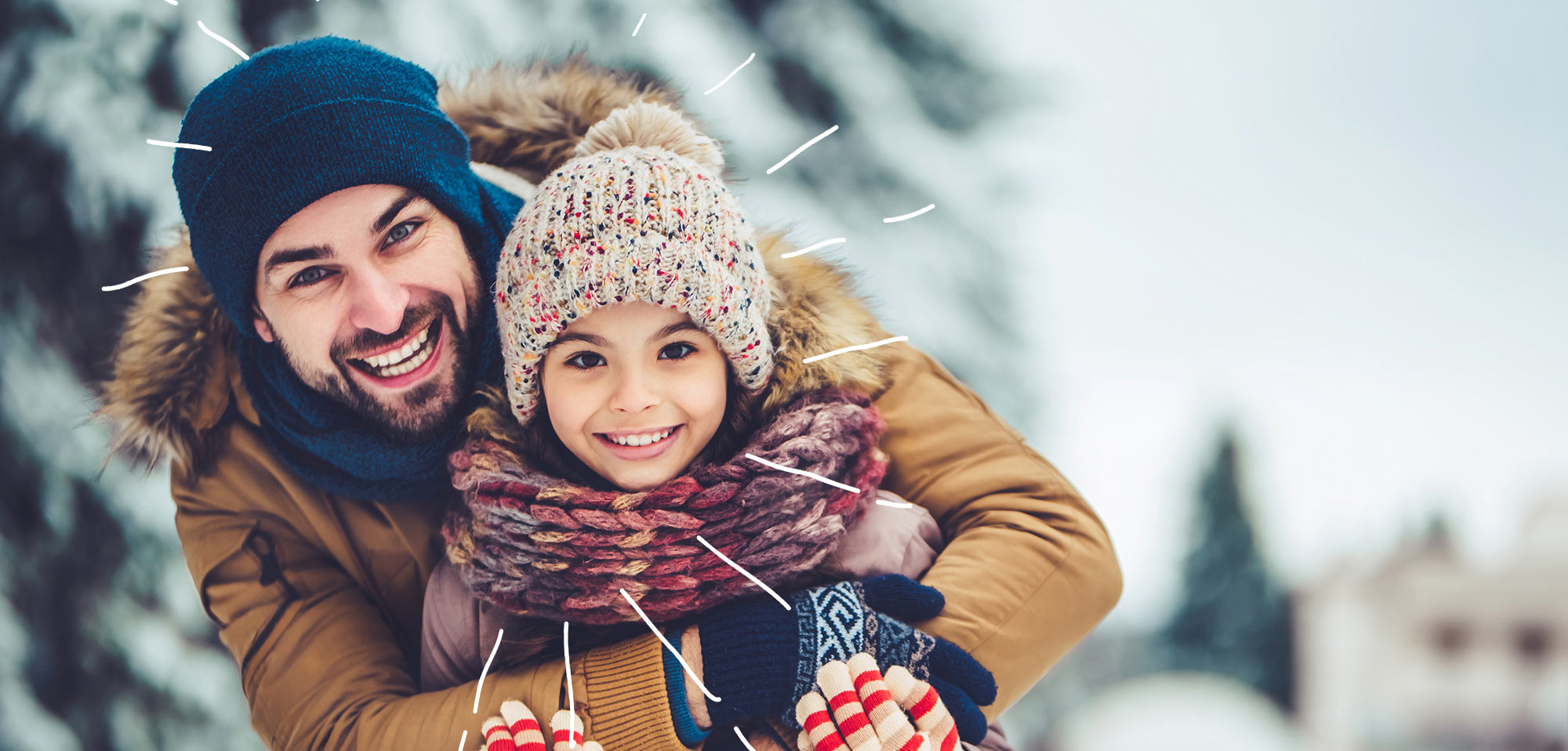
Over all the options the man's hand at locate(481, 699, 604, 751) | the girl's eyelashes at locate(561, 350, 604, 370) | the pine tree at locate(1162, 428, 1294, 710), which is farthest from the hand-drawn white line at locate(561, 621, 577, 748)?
the pine tree at locate(1162, 428, 1294, 710)

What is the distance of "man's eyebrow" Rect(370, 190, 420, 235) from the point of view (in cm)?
106

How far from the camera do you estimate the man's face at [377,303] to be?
106 cm

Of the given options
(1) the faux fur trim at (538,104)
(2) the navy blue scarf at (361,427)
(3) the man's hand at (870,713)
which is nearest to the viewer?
(3) the man's hand at (870,713)

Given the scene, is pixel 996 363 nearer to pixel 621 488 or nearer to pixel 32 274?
pixel 621 488

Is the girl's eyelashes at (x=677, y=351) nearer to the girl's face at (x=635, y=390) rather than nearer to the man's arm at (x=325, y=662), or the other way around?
the girl's face at (x=635, y=390)

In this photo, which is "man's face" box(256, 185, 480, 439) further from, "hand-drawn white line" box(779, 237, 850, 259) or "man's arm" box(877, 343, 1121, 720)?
"man's arm" box(877, 343, 1121, 720)

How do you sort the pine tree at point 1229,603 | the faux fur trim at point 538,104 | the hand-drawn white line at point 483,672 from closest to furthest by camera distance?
the hand-drawn white line at point 483,672, the faux fur trim at point 538,104, the pine tree at point 1229,603

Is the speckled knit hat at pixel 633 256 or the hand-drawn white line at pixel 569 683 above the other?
the speckled knit hat at pixel 633 256

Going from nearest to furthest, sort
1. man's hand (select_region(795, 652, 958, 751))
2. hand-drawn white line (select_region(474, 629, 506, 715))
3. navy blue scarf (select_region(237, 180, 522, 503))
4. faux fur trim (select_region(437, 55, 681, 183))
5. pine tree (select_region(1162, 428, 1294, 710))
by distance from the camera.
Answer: man's hand (select_region(795, 652, 958, 751)) → hand-drawn white line (select_region(474, 629, 506, 715)) → navy blue scarf (select_region(237, 180, 522, 503)) → faux fur trim (select_region(437, 55, 681, 183)) → pine tree (select_region(1162, 428, 1294, 710))

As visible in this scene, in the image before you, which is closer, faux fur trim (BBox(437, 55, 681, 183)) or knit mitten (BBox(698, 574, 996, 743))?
knit mitten (BBox(698, 574, 996, 743))

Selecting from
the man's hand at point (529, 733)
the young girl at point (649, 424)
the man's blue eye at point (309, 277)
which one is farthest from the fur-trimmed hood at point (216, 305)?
the man's hand at point (529, 733)

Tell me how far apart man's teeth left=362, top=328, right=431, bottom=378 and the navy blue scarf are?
0.05m

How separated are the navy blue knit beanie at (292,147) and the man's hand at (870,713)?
60 cm

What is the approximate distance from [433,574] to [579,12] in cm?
153
